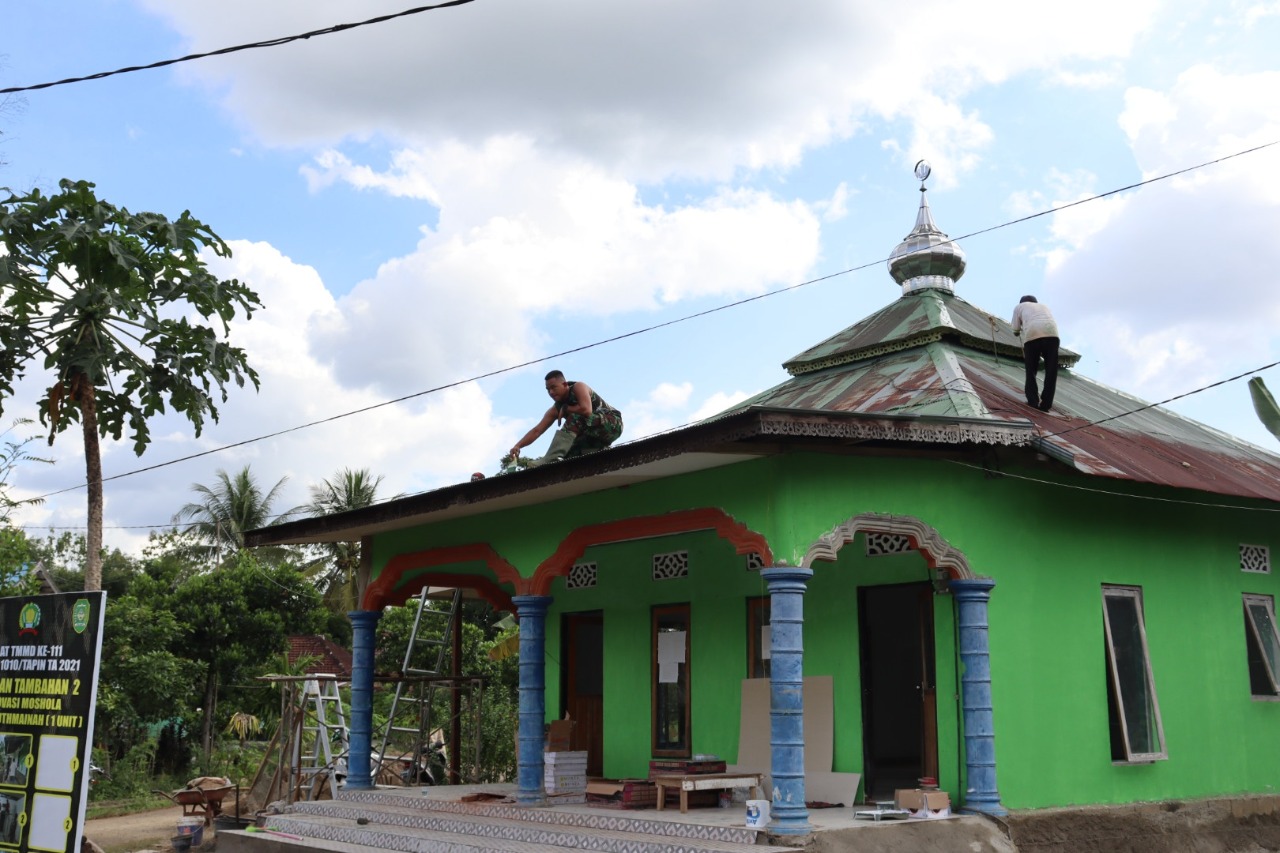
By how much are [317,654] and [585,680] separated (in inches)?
541

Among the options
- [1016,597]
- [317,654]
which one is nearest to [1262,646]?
[1016,597]

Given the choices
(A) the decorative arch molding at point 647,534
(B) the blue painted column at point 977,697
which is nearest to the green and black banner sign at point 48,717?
(A) the decorative arch molding at point 647,534

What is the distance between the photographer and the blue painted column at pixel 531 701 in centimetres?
1176

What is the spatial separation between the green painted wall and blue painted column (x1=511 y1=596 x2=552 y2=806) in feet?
1.86

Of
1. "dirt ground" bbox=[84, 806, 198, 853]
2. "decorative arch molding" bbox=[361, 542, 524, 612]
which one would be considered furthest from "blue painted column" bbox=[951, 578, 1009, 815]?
"dirt ground" bbox=[84, 806, 198, 853]

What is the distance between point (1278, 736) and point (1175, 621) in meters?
1.88

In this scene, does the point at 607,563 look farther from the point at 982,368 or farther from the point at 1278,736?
the point at 1278,736

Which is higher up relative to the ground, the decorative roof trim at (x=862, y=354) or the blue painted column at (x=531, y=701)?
the decorative roof trim at (x=862, y=354)

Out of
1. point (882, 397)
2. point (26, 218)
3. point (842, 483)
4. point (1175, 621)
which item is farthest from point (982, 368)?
point (26, 218)

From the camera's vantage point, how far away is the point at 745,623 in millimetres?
12805

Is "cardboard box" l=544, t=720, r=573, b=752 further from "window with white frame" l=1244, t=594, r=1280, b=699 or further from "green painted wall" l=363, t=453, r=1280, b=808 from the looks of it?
"window with white frame" l=1244, t=594, r=1280, b=699

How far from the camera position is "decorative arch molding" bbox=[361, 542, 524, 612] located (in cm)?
1297

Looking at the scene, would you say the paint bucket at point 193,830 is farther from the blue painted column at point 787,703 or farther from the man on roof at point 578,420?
the blue painted column at point 787,703

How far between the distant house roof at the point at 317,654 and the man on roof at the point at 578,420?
1277cm
